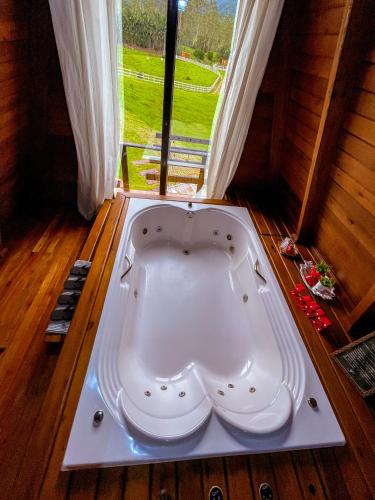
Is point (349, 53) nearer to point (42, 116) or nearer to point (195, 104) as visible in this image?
point (195, 104)

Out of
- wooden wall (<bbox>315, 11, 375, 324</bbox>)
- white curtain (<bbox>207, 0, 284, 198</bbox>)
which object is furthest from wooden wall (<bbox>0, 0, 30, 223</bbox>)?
wooden wall (<bbox>315, 11, 375, 324</bbox>)

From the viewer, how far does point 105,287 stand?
1.57m

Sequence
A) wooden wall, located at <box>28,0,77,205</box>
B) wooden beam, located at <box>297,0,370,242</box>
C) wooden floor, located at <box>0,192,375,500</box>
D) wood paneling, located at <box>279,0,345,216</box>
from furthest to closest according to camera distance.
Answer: wooden wall, located at <box>28,0,77,205</box> < wood paneling, located at <box>279,0,345,216</box> < wooden beam, located at <box>297,0,370,242</box> < wooden floor, located at <box>0,192,375,500</box>

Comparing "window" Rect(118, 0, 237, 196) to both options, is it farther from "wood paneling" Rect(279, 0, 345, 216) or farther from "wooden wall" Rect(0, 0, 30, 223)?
"wooden wall" Rect(0, 0, 30, 223)

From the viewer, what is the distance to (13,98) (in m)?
2.10

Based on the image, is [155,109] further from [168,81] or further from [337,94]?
[337,94]

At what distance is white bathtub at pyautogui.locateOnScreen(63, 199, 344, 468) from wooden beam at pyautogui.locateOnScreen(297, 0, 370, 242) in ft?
1.91

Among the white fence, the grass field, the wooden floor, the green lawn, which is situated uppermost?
the green lawn

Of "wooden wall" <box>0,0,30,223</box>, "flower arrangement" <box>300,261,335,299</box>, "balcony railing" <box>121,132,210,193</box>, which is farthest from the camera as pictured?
"balcony railing" <box>121,132,210,193</box>

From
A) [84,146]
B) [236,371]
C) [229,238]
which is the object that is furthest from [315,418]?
[84,146]

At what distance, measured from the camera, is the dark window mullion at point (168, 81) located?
2.00 m

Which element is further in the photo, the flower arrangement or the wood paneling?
the wood paneling

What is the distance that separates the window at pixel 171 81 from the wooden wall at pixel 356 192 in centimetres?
118

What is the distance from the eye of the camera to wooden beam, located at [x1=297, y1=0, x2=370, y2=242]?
1.41 m
